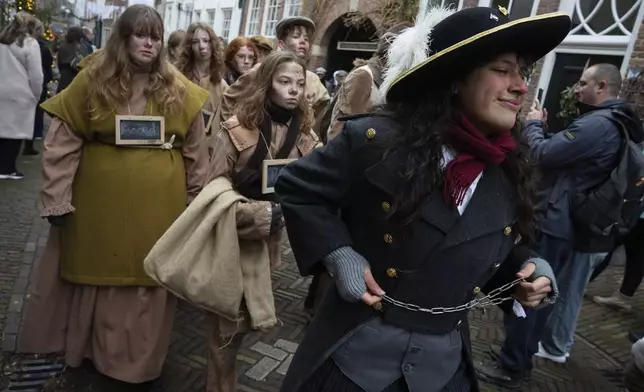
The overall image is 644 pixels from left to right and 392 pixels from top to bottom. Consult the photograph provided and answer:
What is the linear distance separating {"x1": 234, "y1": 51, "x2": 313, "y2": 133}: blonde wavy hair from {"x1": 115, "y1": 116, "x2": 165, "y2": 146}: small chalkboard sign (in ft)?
1.39

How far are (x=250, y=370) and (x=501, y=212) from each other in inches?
85.2

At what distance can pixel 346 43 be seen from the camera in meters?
14.2

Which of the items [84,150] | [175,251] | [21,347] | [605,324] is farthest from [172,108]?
[605,324]

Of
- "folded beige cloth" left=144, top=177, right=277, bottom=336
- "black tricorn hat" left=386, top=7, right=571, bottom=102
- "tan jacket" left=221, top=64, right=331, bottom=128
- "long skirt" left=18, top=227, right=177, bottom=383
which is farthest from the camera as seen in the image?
"tan jacket" left=221, top=64, right=331, bottom=128

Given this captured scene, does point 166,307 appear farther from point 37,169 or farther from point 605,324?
point 37,169

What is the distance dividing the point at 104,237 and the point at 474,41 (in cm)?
217

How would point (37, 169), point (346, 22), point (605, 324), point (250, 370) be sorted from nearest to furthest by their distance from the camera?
point (250, 370) < point (605, 324) < point (37, 169) < point (346, 22)

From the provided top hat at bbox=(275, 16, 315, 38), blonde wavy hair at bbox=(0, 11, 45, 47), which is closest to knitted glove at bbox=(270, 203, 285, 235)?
top hat at bbox=(275, 16, 315, 38)

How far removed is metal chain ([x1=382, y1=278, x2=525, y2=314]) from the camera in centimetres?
150

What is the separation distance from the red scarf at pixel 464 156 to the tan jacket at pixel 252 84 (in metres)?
1.57

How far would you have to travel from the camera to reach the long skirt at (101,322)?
275 cm

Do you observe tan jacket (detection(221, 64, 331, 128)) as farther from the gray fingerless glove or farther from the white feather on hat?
the gray fingerless glove

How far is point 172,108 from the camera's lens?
9.02ft

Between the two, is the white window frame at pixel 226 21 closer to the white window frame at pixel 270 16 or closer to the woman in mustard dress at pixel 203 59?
the white window frame at pixel 270 16
